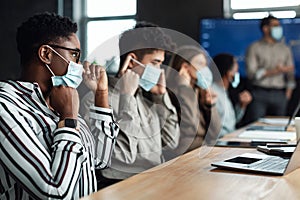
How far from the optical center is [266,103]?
5121 mm

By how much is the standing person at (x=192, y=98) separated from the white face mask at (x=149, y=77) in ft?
1.29

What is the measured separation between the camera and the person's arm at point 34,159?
1204 mm

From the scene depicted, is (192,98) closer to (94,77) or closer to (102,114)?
(94,77)

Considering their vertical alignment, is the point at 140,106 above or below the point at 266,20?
below

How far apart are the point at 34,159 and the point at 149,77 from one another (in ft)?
3.82

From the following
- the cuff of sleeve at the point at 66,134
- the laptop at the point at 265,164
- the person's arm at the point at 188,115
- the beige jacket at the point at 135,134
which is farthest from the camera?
the person's arm at the point at 188,115

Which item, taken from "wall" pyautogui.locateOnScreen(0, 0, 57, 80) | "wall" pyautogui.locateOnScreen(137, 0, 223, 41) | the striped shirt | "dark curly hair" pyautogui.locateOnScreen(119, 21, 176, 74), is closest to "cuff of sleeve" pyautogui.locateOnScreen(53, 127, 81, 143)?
the striped shirt

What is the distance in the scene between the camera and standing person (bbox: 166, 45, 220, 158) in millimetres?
2906

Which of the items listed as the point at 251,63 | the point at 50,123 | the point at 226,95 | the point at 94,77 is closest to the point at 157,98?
the point at 94,77

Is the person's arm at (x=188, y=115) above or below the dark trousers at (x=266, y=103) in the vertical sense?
above

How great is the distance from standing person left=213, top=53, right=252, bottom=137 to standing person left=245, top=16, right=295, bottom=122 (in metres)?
0.16

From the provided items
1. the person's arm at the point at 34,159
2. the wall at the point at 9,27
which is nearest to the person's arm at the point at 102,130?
the person's arm at the point at 34,159

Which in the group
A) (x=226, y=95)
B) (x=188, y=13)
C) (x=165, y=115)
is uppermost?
(x=188, y=13)

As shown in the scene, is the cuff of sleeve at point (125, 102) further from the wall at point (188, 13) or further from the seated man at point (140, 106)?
the wall at point (188, 13)
